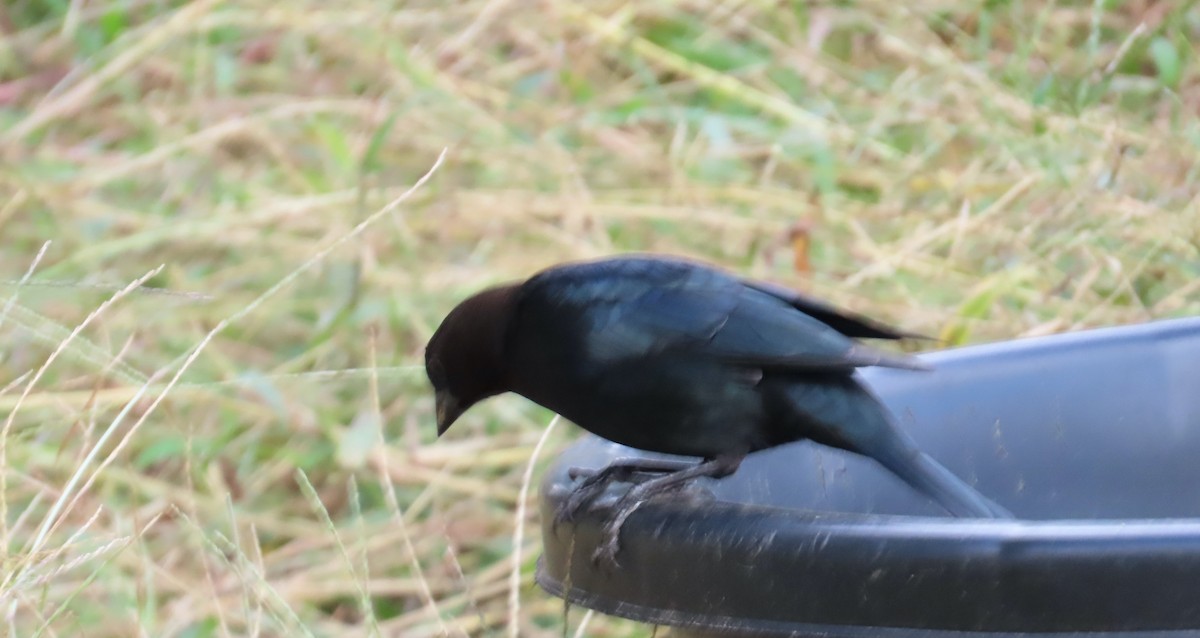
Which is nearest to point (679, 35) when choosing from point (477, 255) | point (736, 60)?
point (736, 60)

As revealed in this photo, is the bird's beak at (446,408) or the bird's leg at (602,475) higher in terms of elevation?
the bird's leg at (602,475)

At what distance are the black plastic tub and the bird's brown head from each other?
0.24 meters

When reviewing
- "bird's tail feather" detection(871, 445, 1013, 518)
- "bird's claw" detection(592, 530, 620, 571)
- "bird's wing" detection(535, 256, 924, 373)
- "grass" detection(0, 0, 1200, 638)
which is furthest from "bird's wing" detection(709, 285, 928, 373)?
"grass" detection(0, 0, 1200, 638)

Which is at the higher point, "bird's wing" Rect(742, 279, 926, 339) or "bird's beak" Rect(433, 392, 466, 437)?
"bird's wing" Rect(742, 279, 926, 339)

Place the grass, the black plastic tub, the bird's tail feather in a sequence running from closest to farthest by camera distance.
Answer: the black plastic tub, the bird's tail feather, the grass

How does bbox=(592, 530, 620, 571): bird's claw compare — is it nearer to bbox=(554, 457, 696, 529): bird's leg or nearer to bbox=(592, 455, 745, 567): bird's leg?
bbox=(592, 455, 745, 567): bird's leg

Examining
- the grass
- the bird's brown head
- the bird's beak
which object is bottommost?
the grass

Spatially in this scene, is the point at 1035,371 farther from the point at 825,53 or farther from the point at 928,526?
the point at 825,53

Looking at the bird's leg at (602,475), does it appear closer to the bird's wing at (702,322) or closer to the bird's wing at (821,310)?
the bird's wing at (702,322)

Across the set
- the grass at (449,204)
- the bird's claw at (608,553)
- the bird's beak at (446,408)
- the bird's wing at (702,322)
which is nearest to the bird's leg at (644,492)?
the bird's claw at (608,553)

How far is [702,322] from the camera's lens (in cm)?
224

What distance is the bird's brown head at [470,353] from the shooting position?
2504 millimetres

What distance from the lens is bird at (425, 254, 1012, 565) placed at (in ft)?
7.01

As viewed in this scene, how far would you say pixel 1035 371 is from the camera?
87.0 inches
